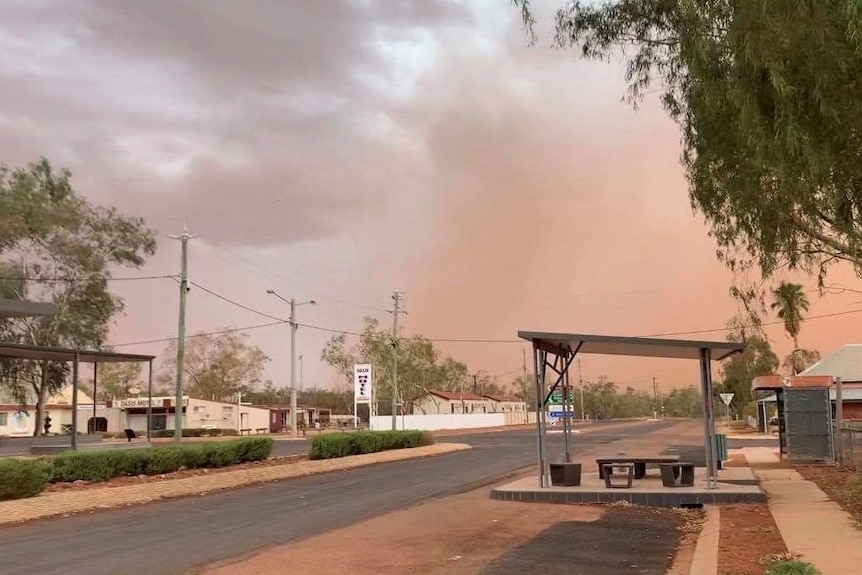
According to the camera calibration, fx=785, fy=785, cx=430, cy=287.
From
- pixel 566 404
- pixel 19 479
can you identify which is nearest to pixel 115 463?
pixel 19 479

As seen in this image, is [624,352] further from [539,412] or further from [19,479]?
[19,479]

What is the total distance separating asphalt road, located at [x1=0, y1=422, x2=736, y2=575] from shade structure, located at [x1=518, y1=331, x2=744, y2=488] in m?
3.02

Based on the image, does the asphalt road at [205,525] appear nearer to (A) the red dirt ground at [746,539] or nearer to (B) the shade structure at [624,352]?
(B) the shade structure at [624,352]

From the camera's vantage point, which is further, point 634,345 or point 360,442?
point 360,442

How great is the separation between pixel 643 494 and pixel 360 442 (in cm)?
1589

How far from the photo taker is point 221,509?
14695mm

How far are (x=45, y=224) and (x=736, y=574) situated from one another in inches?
1880

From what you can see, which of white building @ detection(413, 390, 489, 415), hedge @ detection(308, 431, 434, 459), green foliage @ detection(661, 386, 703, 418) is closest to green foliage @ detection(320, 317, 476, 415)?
white building @ detection(413, 390, 489, 415)

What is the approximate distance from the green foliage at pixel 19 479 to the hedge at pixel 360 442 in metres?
11.7

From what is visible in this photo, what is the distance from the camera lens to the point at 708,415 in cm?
1523

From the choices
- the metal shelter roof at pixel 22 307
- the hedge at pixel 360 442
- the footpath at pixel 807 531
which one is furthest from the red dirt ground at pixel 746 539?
the metal shelter roof at pixel 22 307

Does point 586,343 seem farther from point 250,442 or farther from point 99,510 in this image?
point 250,442

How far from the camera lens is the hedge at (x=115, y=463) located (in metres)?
14.8

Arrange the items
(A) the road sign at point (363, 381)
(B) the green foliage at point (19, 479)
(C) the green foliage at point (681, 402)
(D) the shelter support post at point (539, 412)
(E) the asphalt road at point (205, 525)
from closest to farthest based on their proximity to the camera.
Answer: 1. (E) the asphalt road at point (205, 525)
2. (B) the green foliage at point (19, 479)
3. (D) the shelter support post at point (539, 412)
4. (A) the road sign at point (363, 381)
5. (C) the green foliage at point (681, 402)
